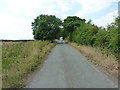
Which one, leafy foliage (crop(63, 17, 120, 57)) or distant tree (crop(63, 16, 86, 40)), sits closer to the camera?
leafy foliage (crop(63, 17, 120, 57))

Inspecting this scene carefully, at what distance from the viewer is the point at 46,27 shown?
251 ft

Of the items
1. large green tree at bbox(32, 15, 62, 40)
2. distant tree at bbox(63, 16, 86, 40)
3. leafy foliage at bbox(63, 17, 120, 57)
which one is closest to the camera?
leafy foliage at bbox(63, 17, 120, 57)

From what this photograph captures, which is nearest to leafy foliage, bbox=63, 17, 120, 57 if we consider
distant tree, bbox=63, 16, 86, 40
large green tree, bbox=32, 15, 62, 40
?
distant tree, bbox=63, 16, 86, 40

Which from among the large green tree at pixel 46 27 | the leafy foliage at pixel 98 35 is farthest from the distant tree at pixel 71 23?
the large green tree at pixel 46 27

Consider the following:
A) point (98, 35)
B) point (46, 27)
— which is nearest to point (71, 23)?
point (46, 27)

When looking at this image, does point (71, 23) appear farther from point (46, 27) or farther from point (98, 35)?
point (98, 35)

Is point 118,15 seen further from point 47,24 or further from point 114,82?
point 47,24

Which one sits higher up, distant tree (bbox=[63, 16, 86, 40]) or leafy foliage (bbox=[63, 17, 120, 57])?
distant tree (bbox=[63, 16, 86, 40])

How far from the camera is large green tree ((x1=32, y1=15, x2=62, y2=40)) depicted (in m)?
76.3

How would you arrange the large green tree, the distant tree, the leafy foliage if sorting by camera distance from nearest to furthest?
the leafy foliage < the large green tree < the distant tree

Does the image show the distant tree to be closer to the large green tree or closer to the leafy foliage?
the leafy foliage

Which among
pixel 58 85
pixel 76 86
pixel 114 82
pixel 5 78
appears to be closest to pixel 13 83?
pixel 5 78

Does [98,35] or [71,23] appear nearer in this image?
[98,35]

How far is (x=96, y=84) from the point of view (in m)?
9.97
